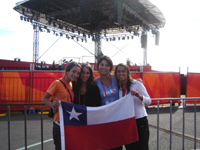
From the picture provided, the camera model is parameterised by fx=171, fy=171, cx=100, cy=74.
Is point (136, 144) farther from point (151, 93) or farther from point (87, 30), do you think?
point (87, 30)

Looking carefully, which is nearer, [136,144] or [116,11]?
[136,144]

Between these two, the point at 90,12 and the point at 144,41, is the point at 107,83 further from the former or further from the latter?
the point at 144,41

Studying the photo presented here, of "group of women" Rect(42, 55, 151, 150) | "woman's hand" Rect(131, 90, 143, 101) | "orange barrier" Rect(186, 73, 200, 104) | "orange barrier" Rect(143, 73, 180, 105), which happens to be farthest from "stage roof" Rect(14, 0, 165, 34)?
"woman's hand" Rect(131, 90, 143, 101)

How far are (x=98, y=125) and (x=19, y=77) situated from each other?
6712mm

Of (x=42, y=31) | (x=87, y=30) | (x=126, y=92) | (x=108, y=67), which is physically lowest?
(x=126, y=92)

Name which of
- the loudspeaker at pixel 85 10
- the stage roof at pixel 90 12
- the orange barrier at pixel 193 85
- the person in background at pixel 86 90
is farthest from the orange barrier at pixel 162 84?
the loudspeaker at pixel 85 10

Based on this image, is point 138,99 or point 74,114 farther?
point 138,99

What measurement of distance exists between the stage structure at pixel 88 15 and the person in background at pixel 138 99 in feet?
45.8

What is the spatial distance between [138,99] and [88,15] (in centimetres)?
1427

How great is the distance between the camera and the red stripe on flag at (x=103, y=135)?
102 inches

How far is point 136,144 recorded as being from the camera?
274cm

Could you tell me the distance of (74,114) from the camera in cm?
259

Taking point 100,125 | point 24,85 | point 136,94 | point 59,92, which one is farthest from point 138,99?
point 24,85

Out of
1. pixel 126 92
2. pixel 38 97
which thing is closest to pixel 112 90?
pixel 126 92
